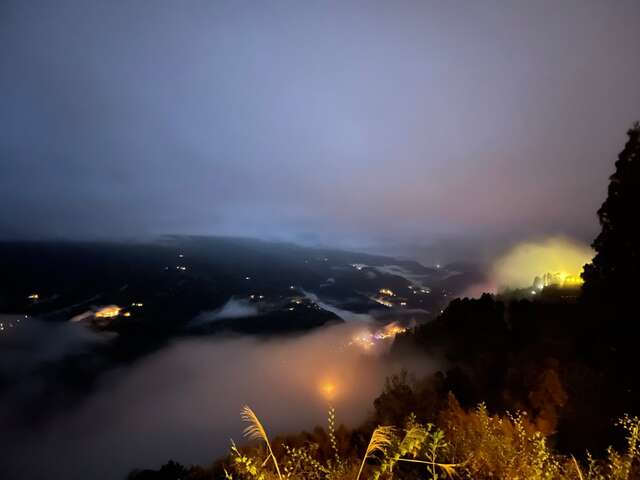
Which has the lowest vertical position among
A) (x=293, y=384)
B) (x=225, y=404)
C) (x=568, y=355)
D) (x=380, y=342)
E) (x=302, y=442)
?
(x=225, y=404)

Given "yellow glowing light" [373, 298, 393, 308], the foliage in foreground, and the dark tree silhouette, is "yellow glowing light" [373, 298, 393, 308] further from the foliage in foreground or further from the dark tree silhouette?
the foliage in foreground

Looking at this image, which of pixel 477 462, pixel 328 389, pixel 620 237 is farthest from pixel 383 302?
pixel 477 462

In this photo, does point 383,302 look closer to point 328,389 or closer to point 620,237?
point 328,389

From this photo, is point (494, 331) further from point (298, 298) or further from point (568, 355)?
→ point (298, 298)

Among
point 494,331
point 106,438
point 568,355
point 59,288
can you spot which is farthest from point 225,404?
point 59,288

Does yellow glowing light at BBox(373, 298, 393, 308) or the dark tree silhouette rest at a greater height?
the dark tree silhouette

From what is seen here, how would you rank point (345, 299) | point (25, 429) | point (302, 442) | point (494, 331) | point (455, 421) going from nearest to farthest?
point (455, 421) → point (302, 442) → point (494, 331) → point (25, 429) → point (345, 299)

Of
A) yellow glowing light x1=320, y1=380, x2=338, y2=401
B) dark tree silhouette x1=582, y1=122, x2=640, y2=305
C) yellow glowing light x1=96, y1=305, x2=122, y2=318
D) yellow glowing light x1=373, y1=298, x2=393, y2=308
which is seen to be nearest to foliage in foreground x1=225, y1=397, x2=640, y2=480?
dark tree silhouette x1=582, y1=122, x2=640, y2=305
